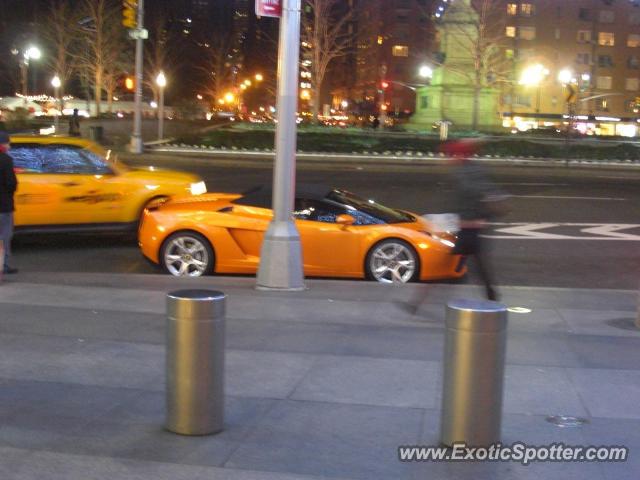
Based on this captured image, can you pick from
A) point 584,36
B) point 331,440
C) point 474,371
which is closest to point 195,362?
point 331,440

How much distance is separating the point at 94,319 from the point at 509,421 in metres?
4.21

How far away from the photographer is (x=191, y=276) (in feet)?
35.2

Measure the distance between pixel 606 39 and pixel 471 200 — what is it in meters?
88.9

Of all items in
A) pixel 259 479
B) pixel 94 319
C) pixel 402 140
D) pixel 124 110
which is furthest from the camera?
pixel 124 110

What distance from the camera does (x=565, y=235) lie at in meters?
15.3

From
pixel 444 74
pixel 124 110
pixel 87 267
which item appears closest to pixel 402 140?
pixel 444 74

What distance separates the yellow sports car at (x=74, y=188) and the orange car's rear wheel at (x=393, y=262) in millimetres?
4208

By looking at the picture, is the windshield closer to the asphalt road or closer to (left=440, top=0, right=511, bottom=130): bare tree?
the asphalt road

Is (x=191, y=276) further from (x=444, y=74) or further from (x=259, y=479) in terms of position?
(x=444, y=74)

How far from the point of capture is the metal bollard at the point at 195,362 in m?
4.80

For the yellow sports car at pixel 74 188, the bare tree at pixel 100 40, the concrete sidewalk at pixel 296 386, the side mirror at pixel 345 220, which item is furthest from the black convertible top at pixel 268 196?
the bare tree at pixel 100 40

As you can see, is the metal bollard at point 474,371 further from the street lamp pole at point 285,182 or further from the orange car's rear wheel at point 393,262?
the orange car's rear wheel at point 393,262

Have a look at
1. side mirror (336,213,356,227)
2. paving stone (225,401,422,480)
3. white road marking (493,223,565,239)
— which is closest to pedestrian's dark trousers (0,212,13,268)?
side mirror (336,213,356,227)

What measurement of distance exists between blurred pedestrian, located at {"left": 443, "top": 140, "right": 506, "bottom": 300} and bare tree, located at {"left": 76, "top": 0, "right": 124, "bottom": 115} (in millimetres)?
50934
